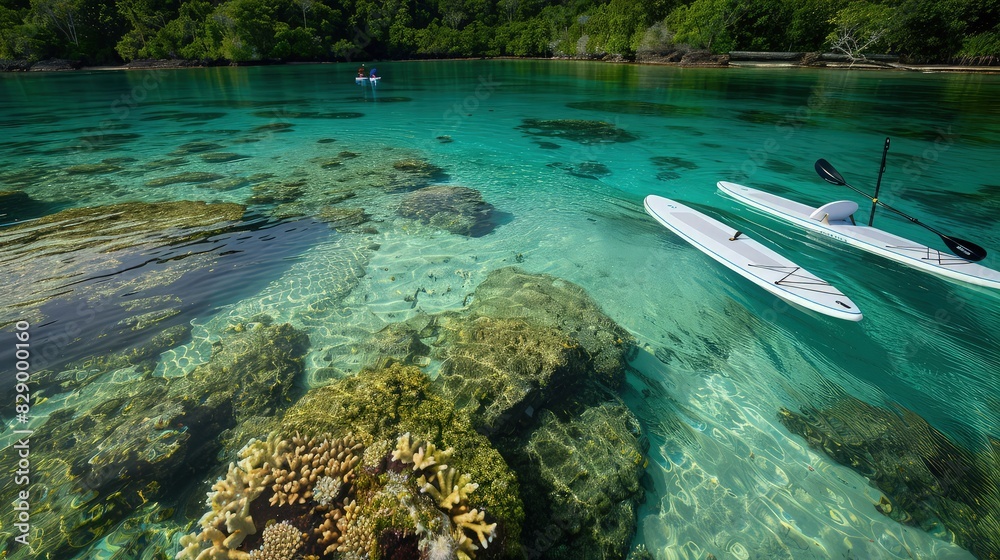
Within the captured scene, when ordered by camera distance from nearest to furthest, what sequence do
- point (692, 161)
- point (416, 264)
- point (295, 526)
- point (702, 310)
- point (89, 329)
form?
point (295, 526) < point (89, 329) < point (702, 310) < point (416, 264) < point (692, 161)

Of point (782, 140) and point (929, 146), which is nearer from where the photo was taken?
point (929, 146)

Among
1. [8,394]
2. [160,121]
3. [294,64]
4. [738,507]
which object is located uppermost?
[294,64]

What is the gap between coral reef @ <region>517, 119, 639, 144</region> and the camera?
2414 centimetres

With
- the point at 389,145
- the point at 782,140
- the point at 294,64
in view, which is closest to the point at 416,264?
the point at 389,145

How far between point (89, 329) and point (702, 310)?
12554 mm

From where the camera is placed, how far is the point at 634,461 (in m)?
5.41

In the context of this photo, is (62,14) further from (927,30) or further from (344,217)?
(927,30)

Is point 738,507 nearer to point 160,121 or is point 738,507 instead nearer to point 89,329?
point 89,329

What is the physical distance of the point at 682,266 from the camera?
1060cm

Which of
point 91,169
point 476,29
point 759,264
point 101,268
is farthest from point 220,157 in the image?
point 476,29

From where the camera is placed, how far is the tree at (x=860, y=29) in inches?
2432

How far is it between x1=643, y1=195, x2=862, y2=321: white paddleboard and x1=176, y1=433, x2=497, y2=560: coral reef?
830 cm

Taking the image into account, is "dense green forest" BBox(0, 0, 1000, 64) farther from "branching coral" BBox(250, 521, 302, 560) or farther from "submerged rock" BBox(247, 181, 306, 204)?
"branching coral" BBox(250, 521, 302, 560)

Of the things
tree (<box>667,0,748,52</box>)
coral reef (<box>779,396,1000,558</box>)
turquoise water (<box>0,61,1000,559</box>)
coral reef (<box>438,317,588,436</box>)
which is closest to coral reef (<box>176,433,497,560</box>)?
coral reef (<box>438,317,588,436</box>)
